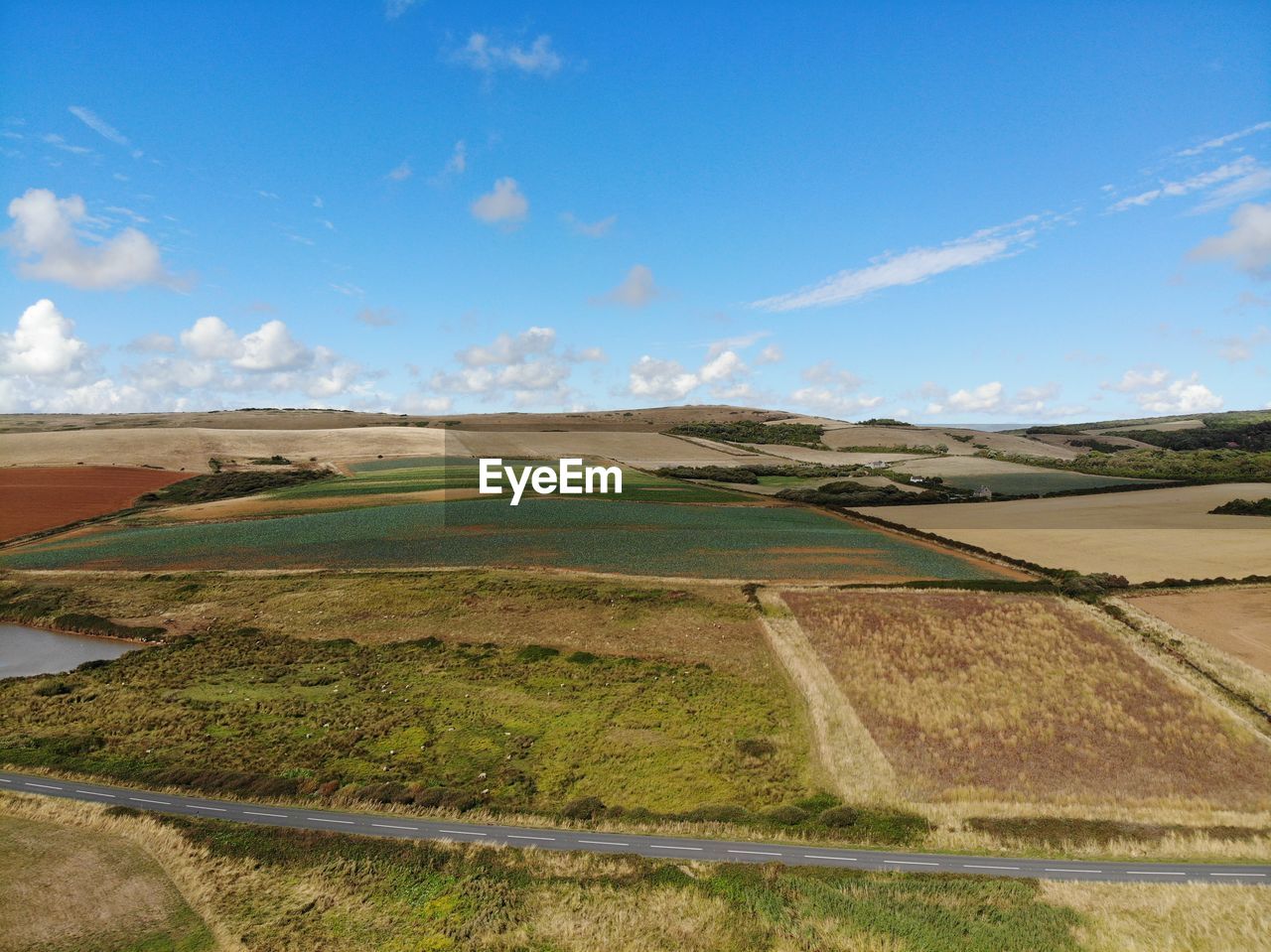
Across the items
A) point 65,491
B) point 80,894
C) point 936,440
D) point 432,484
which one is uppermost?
point 936,440

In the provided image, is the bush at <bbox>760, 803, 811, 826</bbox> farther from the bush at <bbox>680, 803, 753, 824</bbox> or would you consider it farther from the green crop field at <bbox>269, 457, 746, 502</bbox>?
the green crop field at <bbox>269, 457, 746, 502</bbox>

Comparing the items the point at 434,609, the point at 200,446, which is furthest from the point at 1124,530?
the point at 200,446

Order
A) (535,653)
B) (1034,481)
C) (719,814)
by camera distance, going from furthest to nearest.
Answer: (1034,481) → (535,653) → (719,814)

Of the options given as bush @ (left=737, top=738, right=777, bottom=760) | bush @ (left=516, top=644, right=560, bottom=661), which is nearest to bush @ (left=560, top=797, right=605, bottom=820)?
bush @ (left=737, top=738, right=777, bottom=760)

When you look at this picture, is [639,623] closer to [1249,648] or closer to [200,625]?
[200,625]

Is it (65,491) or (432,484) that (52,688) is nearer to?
(432,484)

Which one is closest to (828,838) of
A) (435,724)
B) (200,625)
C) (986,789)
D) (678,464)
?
(986,789)
